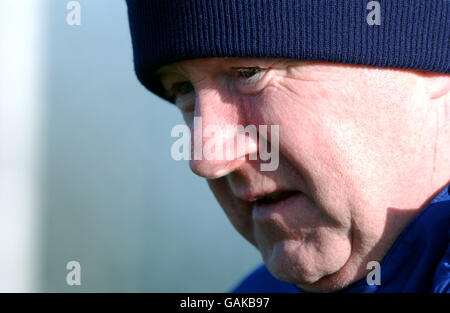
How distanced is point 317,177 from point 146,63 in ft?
1.74

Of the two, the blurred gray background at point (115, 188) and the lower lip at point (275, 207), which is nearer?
the lower lip at point (275, 207)

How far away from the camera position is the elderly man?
4.15 ft

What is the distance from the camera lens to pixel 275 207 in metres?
1.40

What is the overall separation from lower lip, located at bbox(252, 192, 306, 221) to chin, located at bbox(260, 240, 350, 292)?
76 mm

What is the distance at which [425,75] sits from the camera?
4.32ft

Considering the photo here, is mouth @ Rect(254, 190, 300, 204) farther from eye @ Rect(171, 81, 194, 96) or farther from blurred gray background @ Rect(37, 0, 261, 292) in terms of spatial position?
blurred gray background @ Rect(37, 0, 261, 292)

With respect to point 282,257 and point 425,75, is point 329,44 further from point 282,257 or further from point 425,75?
point 282,257

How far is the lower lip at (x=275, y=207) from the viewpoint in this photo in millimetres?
1372

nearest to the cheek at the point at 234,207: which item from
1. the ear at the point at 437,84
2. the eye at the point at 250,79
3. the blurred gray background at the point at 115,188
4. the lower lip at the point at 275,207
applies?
the lower lip at the point at 275,207

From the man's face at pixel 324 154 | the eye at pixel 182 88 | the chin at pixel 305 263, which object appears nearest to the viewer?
the man's face at pixel 324 154

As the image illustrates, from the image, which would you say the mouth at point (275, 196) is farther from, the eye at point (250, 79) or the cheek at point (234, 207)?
the eye at point (250, 79)

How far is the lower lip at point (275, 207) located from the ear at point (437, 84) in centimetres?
37

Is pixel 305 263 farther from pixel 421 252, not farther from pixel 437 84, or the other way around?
pixel 437 84

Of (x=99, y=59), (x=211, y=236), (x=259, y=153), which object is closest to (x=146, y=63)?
(x=259, y=153)
